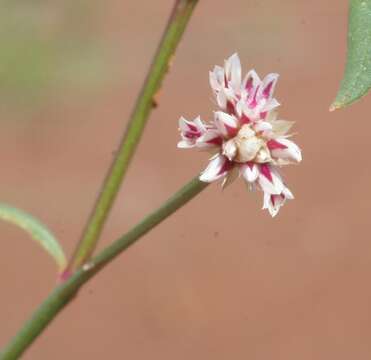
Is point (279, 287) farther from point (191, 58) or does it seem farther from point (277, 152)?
point (277, 152)

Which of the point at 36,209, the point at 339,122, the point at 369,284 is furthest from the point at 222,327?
the point at 339,122

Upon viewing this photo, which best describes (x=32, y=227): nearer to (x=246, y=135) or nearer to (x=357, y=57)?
(x=246, y=135)

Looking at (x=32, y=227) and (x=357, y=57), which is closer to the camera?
(x=357, y=57)

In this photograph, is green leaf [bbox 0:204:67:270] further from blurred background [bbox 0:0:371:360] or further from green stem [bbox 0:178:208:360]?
blurred background [bbox 0:0:371:360]

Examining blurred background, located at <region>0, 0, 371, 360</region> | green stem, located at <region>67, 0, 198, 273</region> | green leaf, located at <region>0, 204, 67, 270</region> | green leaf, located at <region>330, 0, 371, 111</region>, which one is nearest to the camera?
green leaf, located at <region>330, 0, 371, 111</region>

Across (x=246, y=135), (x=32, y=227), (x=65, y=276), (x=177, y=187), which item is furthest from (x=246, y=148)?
(x=177, y=187)

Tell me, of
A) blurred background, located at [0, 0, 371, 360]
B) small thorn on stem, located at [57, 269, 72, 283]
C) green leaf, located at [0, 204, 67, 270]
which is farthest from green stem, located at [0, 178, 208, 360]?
blurred background, located at [0, 0, 371, 360]
